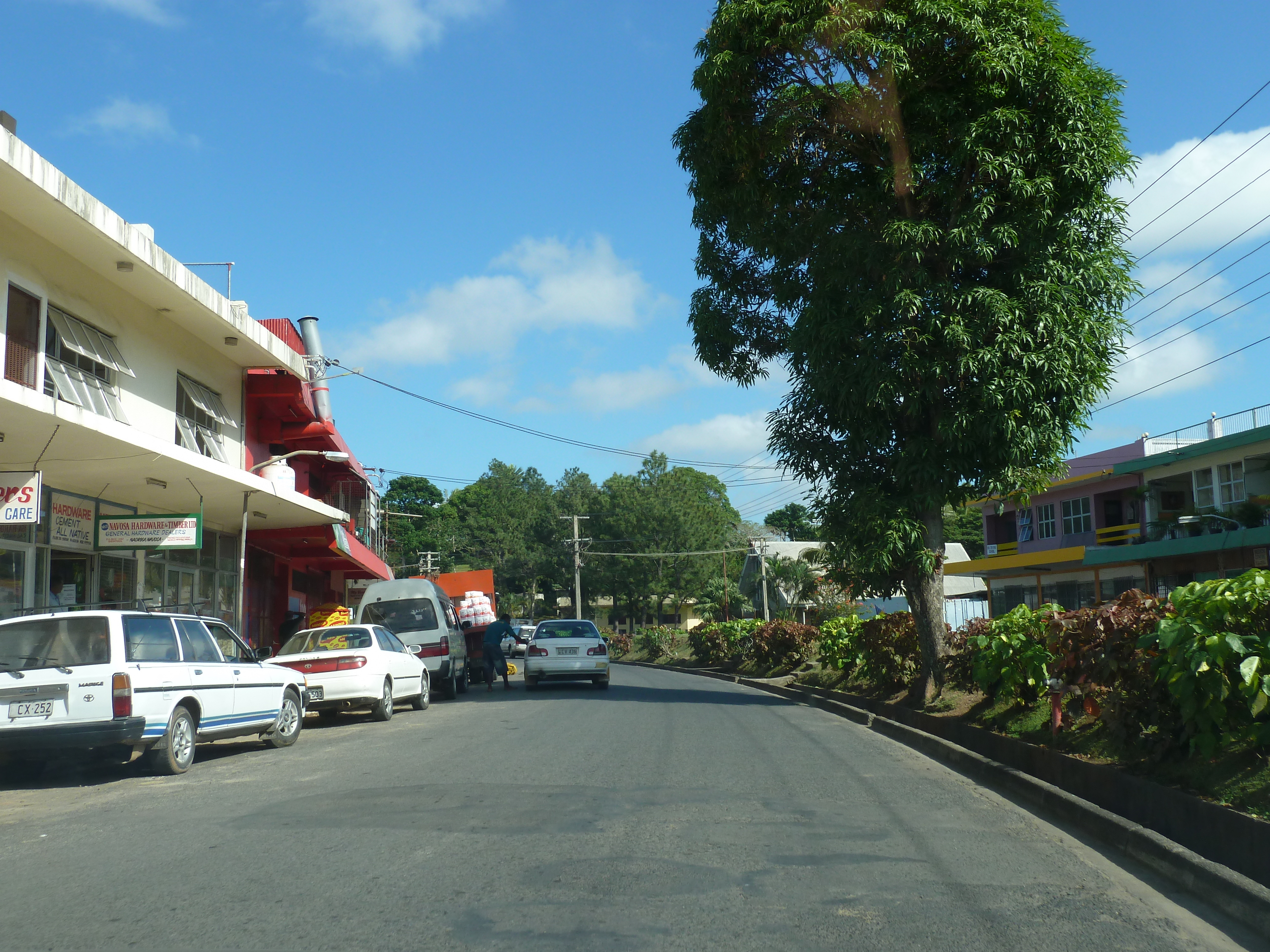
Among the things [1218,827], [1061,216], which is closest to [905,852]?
[1218,827]

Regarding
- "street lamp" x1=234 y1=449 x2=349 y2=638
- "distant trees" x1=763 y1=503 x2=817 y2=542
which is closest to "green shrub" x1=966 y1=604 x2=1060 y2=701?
"street lamp" x1=234 y1=449 x2=349 y2=638

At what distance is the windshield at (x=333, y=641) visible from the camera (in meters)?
16.1

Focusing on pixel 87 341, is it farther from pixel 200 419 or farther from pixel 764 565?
pixel 764 565

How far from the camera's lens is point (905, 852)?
21.1ft

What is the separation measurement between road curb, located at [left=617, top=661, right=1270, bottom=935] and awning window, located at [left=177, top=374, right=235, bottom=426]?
1418 cm

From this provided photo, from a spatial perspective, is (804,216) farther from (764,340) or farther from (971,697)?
(971,697)

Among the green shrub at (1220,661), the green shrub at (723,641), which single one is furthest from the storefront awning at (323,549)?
the green shrub at (1220,661)

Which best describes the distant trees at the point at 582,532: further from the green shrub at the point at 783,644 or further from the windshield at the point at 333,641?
the windshield at the point at 333,641

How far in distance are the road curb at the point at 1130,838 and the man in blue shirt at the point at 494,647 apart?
12256mm

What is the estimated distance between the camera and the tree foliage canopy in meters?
15.1

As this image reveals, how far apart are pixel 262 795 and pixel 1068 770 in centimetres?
647

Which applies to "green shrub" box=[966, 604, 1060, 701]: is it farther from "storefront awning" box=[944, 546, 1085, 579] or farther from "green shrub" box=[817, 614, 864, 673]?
"storefront awning" box=[944, 546, 1085, 579]

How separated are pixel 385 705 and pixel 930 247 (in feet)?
35.6

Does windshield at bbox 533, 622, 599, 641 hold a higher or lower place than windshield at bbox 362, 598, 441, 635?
lower
